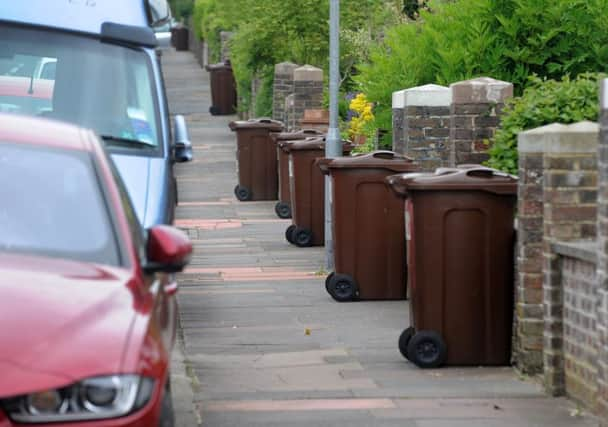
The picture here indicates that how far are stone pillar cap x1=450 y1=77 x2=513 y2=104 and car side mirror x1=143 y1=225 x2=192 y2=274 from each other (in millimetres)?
6846

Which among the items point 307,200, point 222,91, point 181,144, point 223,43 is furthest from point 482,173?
point 223,43

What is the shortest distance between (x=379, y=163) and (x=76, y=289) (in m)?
7.78

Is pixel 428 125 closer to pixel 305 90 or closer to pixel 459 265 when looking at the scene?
pixel 459 265

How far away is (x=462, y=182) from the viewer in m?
9.94

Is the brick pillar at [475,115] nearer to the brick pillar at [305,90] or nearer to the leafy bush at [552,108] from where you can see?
the leafy bush at [552,108]

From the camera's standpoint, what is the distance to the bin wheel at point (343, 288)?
13.1 m

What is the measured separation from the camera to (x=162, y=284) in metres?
6.40

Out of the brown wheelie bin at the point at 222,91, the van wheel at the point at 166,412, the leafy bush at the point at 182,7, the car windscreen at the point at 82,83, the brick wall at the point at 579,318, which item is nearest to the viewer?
the van wheel at the point at 166,412

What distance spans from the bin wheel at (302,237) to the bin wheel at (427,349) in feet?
25.4

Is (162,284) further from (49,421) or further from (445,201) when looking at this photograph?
(445,201)

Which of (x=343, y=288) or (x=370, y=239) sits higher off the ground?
(x=370, y=239)

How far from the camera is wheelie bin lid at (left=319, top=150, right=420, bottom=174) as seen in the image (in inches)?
517

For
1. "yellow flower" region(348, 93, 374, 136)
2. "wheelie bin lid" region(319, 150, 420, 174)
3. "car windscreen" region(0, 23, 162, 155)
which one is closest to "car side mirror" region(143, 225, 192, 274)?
"car windscreen" region(0, 23, 162, 155)

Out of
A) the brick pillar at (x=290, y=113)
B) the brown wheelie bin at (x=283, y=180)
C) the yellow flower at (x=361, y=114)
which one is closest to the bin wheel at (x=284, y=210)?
the brown wheelie bin at (x=283, y=180)
